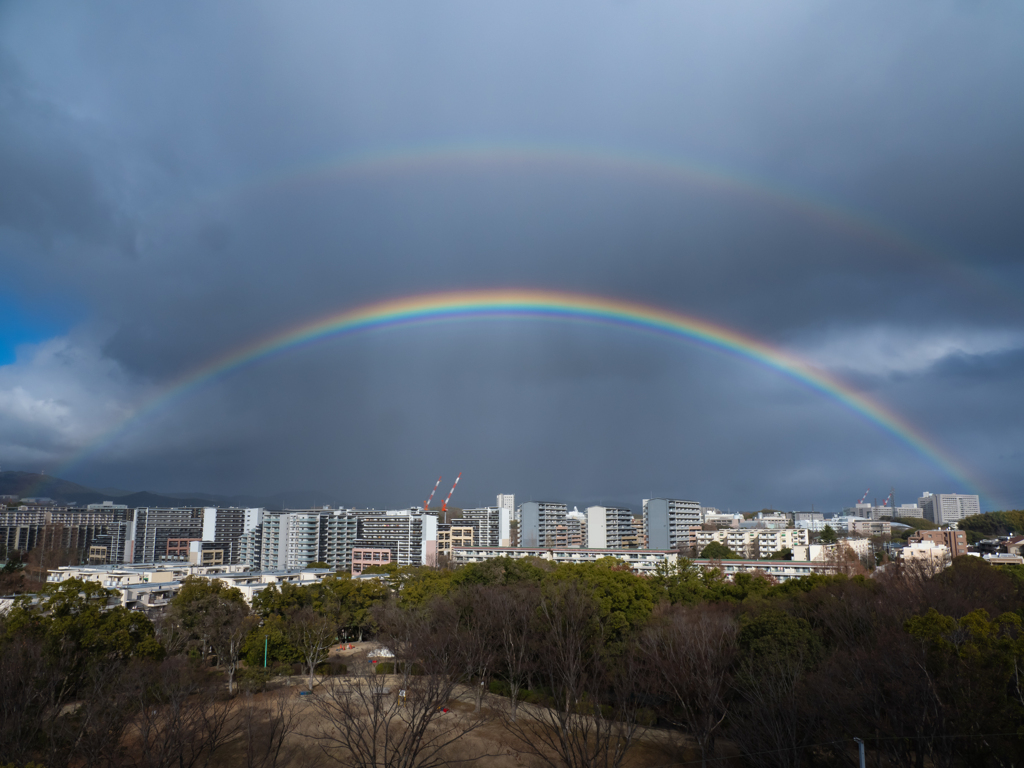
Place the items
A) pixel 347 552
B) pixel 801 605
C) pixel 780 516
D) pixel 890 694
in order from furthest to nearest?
pixel 780 516 → pixel 347 552 → pixel 801 605 → pixel 890 694

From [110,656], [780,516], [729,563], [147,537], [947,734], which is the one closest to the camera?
[947,734]

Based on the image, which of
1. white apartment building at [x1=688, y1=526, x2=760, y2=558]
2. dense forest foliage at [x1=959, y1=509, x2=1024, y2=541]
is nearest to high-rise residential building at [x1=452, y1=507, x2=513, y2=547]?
white apartment building at [x1=688, y1=526, x2=760, y2=558]

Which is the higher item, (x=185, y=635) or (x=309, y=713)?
(x=185, y=635)

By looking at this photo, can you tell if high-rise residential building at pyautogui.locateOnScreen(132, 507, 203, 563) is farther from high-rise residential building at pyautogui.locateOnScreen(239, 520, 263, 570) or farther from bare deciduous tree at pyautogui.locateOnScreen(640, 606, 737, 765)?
bare deciduous tree at pyautogui.locateOnScreen(640, 606, 737, 765)

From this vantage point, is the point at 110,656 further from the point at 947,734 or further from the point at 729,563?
the point at 729,563

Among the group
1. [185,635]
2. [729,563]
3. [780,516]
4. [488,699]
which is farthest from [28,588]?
[780,516]

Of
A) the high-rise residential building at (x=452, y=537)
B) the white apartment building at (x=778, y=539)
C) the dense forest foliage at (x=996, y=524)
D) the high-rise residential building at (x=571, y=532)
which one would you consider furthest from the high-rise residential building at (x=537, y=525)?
the dense forest foliage at (x=996, y=524)

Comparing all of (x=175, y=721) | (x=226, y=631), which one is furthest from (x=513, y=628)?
(x=175, y=721)
